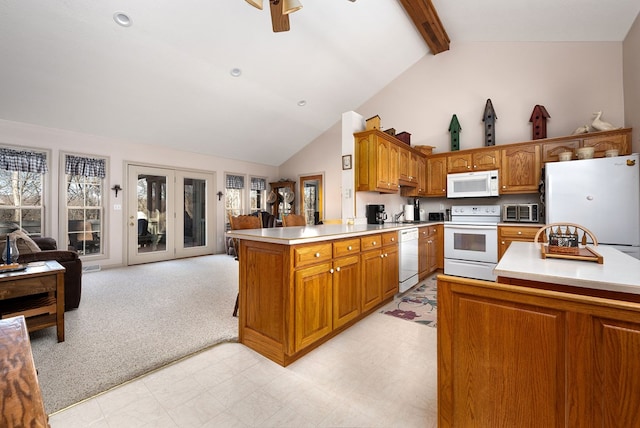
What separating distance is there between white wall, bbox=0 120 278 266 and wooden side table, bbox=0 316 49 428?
16.6 ft

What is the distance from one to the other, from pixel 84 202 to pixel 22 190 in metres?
0.75

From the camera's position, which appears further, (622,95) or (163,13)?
(622,95)

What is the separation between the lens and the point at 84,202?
471 cm

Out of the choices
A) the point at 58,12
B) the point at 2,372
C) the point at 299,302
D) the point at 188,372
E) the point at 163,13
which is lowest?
the point at 188,372

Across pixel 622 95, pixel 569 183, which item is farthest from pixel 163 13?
pixel 622 95

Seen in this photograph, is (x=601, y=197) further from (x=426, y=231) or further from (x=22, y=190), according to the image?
(x=22, y=190)

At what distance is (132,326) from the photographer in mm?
2502

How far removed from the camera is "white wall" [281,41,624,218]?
3.91 m

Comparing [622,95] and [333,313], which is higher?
[622,95]

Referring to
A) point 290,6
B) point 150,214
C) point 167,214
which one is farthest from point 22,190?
point 290,6

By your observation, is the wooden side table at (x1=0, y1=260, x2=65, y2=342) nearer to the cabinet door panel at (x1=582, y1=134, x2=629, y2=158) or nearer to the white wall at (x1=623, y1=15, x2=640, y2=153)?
the cabinet door panel at (x1=582, y1=134, x2=629, y2=158)

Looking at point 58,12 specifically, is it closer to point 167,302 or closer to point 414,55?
point 167,302

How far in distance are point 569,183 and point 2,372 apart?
15.7 feet

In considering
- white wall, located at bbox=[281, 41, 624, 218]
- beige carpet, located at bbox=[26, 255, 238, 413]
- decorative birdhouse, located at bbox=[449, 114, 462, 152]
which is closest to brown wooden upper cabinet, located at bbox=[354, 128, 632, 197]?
decorative birdhouse, located at bbox=[449, 114, 462, 152]
